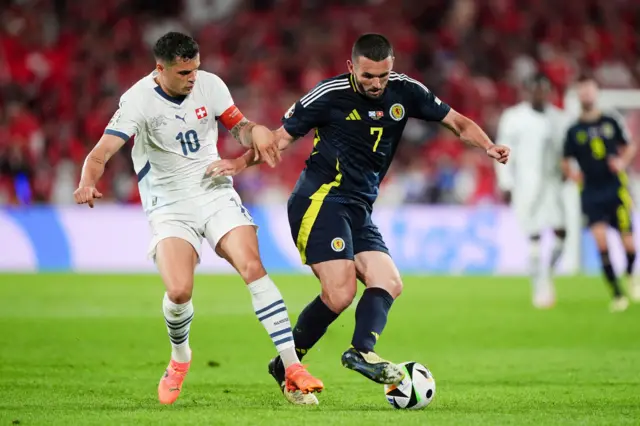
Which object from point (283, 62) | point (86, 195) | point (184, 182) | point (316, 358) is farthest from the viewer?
point (283, 62)

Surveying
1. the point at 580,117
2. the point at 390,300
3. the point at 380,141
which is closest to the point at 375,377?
the point at 390,300

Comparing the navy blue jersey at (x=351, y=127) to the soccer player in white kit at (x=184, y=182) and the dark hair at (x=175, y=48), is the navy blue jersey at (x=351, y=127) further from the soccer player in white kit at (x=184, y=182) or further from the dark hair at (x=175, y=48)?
the dark hair at (x=175, y=48)

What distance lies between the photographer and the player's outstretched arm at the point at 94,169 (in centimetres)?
609

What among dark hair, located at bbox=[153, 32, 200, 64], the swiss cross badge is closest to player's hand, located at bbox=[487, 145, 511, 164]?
the swiss cross badge

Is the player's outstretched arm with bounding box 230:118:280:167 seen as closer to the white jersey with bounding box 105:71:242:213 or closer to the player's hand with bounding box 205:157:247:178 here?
the player's hand with bounding box 205:157:247:178

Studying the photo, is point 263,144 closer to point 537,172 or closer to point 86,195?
point 86,195

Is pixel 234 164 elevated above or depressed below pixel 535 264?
above

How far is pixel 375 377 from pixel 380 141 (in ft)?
5.21

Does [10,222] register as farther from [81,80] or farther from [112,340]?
[112,340]

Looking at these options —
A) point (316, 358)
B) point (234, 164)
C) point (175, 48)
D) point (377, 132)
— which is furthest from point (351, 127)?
point (316, 358)

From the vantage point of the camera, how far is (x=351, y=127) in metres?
6.87

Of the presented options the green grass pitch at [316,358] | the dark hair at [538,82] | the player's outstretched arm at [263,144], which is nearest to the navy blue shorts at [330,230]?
the player's outstretched arm at [263,144]

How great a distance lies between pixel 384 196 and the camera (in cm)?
1972

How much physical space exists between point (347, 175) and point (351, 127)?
0.98 feet
